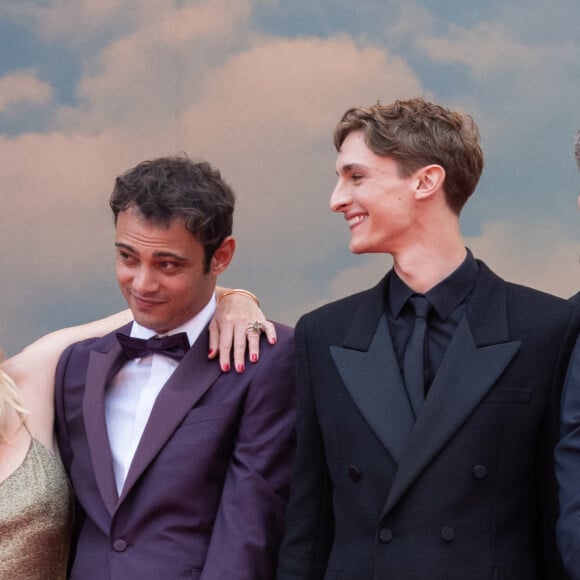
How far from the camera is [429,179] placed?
9.03 ft

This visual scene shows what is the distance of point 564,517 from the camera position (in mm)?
2109

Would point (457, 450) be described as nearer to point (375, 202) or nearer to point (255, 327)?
point (375, 202)

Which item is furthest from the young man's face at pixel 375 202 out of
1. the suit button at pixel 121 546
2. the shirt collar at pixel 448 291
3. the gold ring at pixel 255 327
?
the suit button at pixel 121 546

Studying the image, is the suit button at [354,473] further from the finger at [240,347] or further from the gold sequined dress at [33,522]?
the gold sequined dress at [33,522]

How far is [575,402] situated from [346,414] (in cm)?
62

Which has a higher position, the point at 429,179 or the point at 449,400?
the point at 429,179

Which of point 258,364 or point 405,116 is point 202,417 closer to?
point 258,364

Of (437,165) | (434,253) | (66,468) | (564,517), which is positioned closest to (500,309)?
(434,253)

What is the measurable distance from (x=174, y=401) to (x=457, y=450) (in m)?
0.89

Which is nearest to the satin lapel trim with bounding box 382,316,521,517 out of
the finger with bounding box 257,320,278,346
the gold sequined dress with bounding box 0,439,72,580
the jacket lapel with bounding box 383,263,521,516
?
the jacket lapel with bounding box 383,263,521,516

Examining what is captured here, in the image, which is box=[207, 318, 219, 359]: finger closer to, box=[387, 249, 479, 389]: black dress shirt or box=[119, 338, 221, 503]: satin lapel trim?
box=[119, 338, 221, 503]: satin lapel trim

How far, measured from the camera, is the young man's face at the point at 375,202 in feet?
8.95

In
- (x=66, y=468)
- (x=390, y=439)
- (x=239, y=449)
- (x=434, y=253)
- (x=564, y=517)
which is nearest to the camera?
(x=564, y=517)

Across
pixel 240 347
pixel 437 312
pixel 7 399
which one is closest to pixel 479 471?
pixel 437 312
